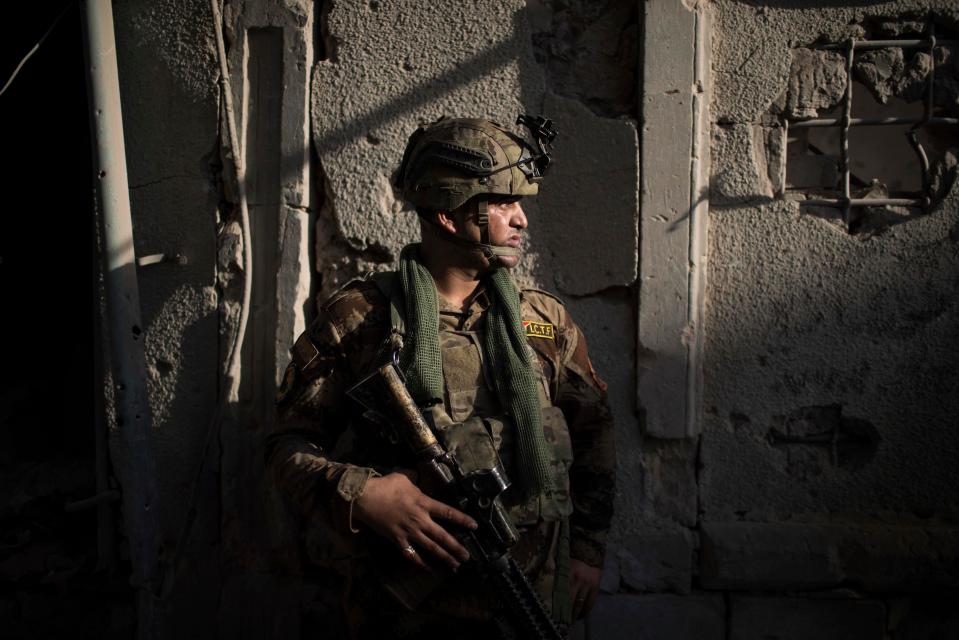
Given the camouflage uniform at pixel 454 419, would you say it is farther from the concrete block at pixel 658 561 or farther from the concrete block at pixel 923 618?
the concrete block at pixel 923 618

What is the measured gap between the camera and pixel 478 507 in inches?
70.1

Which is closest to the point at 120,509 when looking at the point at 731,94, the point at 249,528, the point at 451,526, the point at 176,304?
the point at 249,528

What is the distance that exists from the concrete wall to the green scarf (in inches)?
31.2

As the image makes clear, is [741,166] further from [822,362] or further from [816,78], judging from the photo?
[822,362]

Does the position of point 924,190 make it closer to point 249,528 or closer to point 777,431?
point 777,431

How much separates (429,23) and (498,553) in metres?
1.86

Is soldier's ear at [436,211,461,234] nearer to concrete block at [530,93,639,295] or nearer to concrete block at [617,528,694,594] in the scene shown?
concrete block at [530,93,639,295]

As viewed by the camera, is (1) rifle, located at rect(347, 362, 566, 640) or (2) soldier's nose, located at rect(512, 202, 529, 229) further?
(2) soldier's nose, located at rect(512, 202, 529, 229)

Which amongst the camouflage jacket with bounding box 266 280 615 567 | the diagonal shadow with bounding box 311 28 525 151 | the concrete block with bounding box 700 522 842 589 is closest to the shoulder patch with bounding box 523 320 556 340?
the camouflage jacket with bounding box 266 280 615 567

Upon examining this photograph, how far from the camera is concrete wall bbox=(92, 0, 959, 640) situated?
2.69m

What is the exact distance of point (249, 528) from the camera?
282cm

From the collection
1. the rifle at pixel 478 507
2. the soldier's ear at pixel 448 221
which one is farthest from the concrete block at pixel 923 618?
the soldier's ear at pixel 448 221

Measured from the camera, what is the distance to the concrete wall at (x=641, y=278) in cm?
269

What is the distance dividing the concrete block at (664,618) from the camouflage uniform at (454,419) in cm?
81
